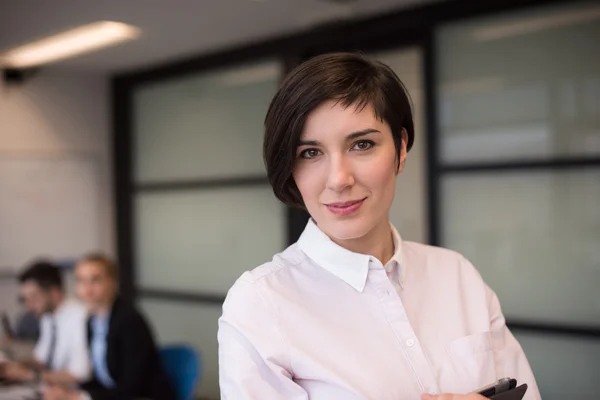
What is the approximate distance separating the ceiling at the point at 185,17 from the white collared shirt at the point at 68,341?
66.5 inches

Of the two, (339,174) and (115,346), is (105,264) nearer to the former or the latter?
(115,346)

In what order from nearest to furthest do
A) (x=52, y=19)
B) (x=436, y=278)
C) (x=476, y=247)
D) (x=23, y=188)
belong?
1. (x=436, y=278)
2. (x=476, y=247)
3. (x=52, y=19)
4. (x=23, y=188)

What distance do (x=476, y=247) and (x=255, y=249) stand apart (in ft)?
5.50

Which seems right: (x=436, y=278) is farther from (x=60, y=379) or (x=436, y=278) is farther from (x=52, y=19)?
(x=52, y=19)

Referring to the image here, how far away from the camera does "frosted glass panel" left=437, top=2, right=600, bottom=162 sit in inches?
119

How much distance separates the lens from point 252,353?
1.05 m

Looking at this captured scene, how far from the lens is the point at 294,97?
3.62ft

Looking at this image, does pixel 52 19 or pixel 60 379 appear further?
pixel 52 19

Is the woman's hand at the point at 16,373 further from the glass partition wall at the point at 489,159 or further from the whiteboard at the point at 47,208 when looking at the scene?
the whiteboard at the point at 47,208

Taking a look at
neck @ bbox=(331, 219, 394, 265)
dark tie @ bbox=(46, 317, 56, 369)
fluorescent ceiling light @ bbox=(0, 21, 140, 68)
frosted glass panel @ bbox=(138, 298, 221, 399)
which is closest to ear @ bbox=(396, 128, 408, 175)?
neck @ bbox=(331, 219, 394, 265)

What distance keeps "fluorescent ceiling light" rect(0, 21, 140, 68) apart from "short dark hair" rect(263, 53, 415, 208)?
3.08 meters

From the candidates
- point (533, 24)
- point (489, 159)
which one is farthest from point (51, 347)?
point (533, 24)

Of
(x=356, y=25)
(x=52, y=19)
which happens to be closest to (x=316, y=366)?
(x=356, y=25)

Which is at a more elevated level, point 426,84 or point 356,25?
point 356,25
